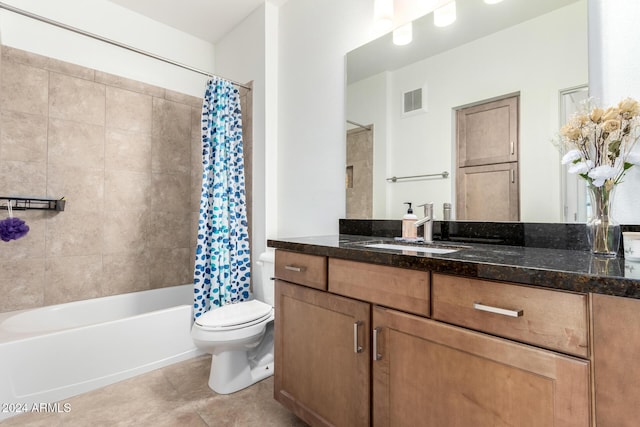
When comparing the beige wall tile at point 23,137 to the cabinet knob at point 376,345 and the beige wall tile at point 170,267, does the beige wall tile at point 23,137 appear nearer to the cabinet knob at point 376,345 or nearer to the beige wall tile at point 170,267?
the beige wall tile at point 170,267

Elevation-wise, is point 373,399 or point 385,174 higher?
point 385,174

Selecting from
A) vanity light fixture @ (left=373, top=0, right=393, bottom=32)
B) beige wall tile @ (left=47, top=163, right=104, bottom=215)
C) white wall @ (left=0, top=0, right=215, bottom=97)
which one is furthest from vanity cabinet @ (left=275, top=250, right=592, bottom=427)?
white wall @ (left=0, top=0, right=215, bottom=97)

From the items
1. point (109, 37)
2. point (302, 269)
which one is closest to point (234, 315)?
point (302, 269)

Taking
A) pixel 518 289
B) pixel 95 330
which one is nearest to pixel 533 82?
pixel 518 289

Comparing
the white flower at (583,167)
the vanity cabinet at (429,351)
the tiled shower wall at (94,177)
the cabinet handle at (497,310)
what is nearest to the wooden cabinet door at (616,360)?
the vanity cabinet at (429,351)

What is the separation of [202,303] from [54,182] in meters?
1.38

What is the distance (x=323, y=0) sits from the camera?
213cm

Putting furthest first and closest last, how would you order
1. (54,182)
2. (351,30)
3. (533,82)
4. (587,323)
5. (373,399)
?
(54,182) → (351,30) → (533,82) → (373,399) → (587,323)

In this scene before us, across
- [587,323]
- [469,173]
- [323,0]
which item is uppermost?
[323,0]

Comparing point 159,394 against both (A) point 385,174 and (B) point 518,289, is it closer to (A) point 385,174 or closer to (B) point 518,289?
(A) point 385,174

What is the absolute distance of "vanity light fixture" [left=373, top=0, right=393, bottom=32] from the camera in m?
1.72

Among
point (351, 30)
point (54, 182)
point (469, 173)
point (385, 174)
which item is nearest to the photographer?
point (469, 173)

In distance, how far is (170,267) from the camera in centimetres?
285

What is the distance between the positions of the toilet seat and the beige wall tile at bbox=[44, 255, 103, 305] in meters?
1.22
